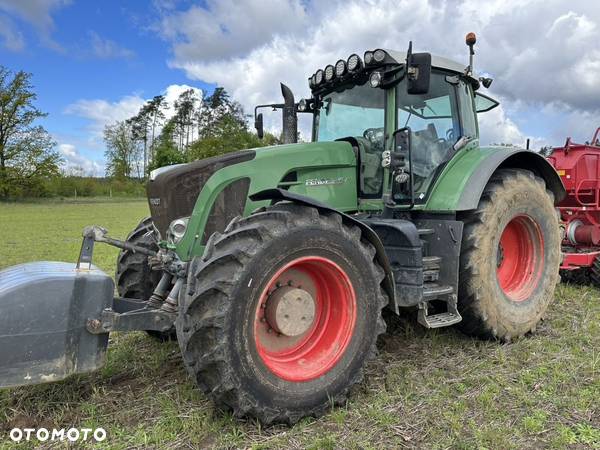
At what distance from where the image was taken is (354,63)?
4527 mm

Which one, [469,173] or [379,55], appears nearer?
[379,55]

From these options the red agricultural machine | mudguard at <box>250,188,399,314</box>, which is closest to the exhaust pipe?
mudguard at <box>250,188,399,314</box>

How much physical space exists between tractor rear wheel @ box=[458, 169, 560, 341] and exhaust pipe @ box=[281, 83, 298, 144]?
209 cm

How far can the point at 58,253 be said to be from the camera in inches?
438

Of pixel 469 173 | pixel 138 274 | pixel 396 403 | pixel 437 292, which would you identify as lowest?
pixel 396 403

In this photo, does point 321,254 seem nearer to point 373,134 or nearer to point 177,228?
point 177,228

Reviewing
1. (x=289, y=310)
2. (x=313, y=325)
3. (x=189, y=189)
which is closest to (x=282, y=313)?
(x=289, y=310)

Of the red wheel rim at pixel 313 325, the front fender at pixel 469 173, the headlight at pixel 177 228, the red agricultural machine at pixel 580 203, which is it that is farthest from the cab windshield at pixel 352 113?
the red agricultural machine at pixel 580 203

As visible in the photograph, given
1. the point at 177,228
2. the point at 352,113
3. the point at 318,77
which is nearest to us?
the point at 177,228

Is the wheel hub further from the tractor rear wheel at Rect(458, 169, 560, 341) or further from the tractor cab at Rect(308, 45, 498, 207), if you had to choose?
the tractor rear wheel at Rect(458, 169, 560, 341)

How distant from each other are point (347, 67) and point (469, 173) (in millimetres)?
1453

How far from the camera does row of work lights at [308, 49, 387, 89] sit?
14.6ft

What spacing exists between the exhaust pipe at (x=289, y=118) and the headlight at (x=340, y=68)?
82 cm

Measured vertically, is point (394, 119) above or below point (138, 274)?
above
